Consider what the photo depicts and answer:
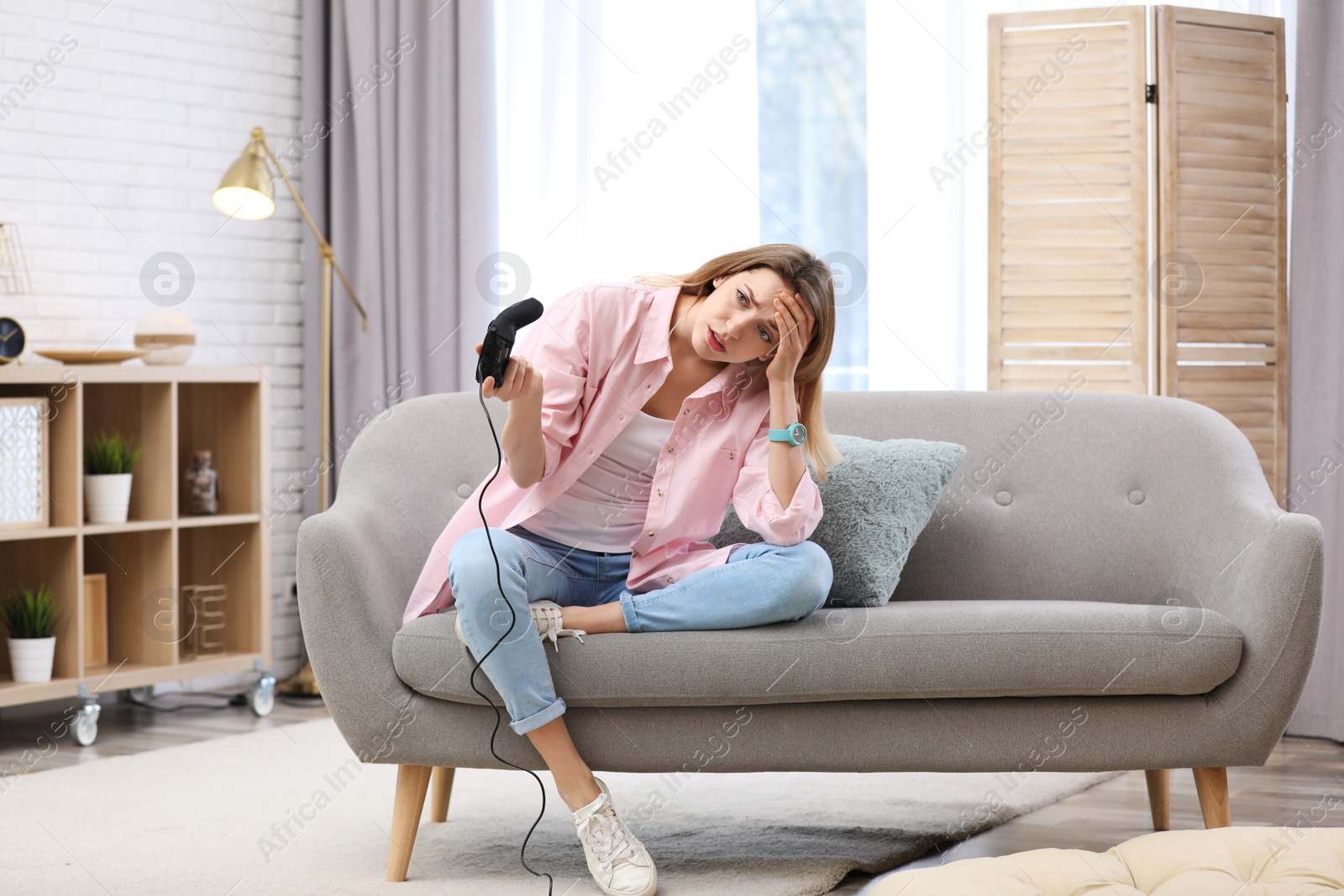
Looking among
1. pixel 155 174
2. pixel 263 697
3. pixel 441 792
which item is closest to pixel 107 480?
pixel 263 697

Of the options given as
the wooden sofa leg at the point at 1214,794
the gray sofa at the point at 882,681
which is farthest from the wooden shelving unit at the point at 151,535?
the wooden sofa leg at the point at 1214,794

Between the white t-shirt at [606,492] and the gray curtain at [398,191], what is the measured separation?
1.83 m

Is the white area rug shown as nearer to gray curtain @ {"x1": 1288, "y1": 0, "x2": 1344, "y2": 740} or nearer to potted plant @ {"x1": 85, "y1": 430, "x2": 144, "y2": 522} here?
potted plant @ {"x1": 85, "y1": 430, "x2": 144, "y2": 522}

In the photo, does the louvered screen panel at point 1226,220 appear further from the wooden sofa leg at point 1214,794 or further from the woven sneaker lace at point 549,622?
the woven sneaker lace at point 549,622

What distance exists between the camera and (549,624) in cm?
194

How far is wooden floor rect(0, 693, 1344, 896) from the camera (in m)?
2.29

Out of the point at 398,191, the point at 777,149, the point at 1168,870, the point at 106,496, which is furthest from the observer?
the point at 398,191

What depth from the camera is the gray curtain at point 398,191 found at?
3914 mm

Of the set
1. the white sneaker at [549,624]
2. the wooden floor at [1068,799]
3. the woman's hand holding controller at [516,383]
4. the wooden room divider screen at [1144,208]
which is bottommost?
the wooden floor at [1068,799]

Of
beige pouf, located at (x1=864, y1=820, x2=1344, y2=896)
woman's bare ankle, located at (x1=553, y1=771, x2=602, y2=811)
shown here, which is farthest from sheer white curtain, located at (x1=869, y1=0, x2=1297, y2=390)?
beige pouf, located at (x1=864, y1=820, x2=1344, y2=896)

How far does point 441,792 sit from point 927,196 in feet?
6.68

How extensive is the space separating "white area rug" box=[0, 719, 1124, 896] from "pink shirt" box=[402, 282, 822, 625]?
1.42ft

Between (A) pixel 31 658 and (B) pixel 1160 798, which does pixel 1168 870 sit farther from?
(A) pixel 31 658

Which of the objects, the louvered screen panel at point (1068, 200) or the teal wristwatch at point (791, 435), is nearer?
the teal wristwatch at point (791, 435)
